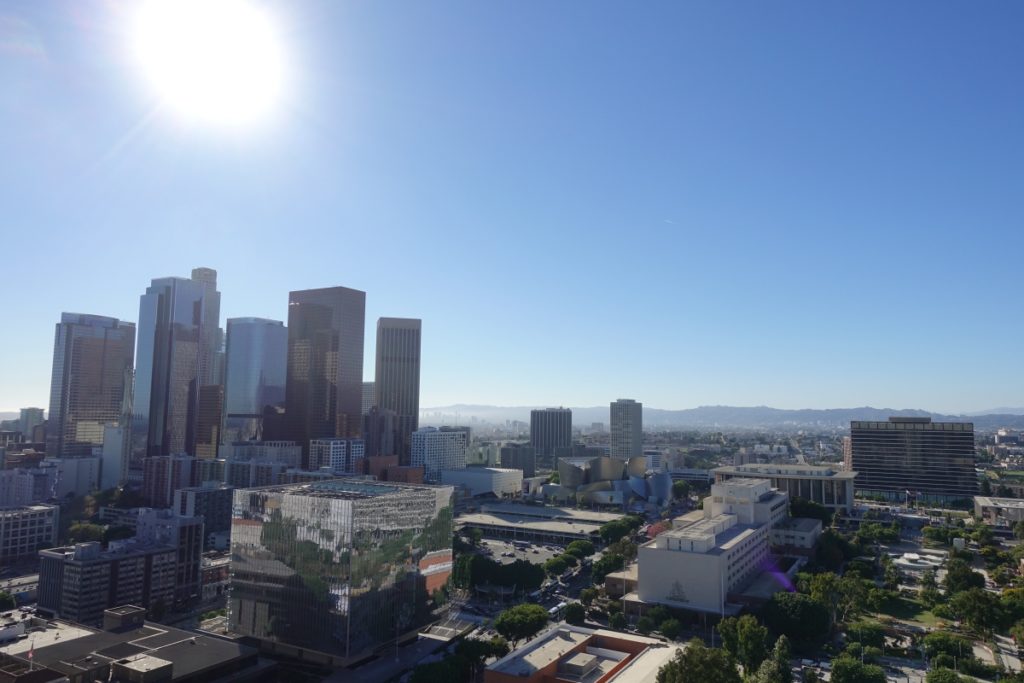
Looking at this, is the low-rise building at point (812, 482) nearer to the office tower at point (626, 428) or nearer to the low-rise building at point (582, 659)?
the low-rise building at point (582, 659)

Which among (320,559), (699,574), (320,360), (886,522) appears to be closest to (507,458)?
(320,360)

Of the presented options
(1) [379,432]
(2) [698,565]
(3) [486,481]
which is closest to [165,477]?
(1) [379,432]

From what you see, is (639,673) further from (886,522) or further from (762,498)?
(886,522)

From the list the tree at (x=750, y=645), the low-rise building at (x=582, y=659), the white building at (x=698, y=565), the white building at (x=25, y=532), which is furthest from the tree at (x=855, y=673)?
the white building at (x=25, y=532)

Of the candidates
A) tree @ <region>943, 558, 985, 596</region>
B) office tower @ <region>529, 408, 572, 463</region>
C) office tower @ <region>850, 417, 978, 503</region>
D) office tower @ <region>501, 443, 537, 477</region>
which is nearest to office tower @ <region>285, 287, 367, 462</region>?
office tower @ <region>501, 443, 537, 477</region>

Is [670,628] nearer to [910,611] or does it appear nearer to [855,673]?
[855,673]

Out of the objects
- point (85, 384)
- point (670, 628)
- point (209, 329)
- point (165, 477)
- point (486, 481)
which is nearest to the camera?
point (670, 628)
